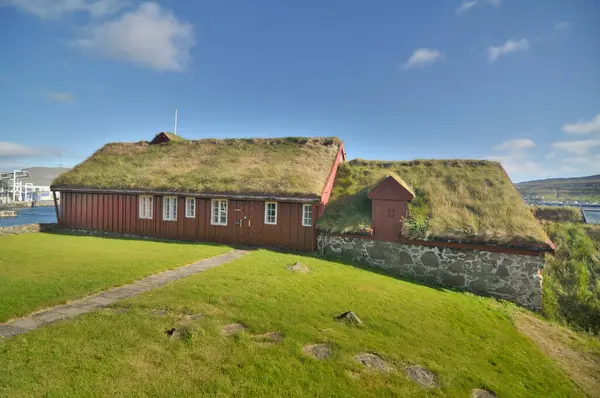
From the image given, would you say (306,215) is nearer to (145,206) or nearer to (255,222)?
(255,222)

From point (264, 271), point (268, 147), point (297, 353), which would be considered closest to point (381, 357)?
point (297, 353)

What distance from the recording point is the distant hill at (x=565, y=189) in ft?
255

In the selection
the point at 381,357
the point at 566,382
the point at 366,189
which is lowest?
the point at 566,382

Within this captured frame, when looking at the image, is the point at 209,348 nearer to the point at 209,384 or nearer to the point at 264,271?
the point at 209,384

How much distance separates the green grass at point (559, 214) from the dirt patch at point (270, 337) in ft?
85.3

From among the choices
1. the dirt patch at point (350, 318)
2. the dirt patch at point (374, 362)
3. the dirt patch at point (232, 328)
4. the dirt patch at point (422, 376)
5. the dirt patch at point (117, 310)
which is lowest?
the dirt patch at point (422, 376)

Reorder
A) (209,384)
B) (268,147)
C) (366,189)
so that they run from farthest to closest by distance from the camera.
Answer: (268,147) → (366,189) → (209,384)

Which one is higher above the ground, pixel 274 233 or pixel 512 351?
pixel 274 233

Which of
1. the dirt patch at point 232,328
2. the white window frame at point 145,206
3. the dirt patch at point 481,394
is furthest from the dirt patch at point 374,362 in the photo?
the white window frame at point 145,206

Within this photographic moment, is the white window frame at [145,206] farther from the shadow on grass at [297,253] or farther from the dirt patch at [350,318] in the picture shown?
the dirt patch at [350,318]

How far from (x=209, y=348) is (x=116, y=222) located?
16.8 meters

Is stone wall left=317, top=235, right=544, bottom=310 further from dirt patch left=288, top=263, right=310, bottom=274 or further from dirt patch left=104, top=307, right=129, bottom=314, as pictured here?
dirt patch left=104, top=307, right=129, bottom=314

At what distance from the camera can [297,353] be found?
A: 19.2ft

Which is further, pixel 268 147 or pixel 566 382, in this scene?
pixel 268 147
